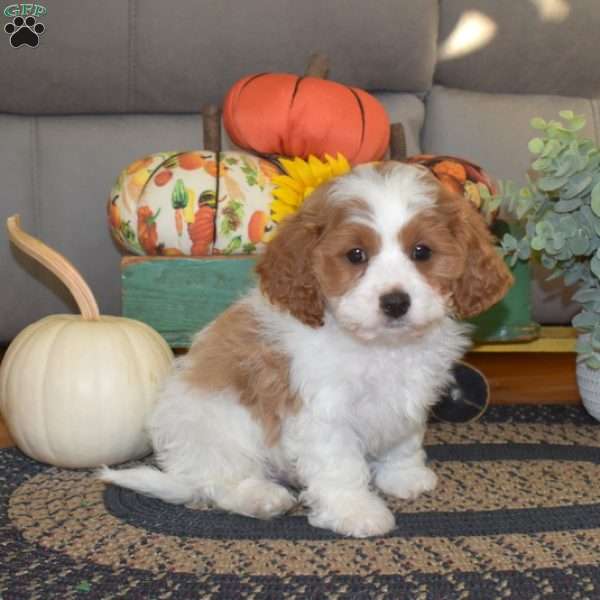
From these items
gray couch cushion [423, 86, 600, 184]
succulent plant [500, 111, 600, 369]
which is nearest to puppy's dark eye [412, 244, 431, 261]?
succulent plant [500, 111, 600, 369]

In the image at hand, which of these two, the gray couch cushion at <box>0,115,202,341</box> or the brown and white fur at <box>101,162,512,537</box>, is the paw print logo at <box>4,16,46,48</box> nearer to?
the gray couch cushion at <box>0,115,202,341</box>

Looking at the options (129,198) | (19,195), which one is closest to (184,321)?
(129,198)

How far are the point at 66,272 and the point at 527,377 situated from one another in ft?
6.44

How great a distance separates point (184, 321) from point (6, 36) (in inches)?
59.3

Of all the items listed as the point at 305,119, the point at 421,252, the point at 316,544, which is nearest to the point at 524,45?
the point at 305,119

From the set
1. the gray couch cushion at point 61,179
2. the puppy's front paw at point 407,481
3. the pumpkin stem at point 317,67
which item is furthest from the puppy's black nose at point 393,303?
the gray couch cushion at point 61,179

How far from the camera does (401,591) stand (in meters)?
1.82

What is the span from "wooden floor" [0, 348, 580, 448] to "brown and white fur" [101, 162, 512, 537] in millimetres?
915

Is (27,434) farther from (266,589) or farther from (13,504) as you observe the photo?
(266,589)

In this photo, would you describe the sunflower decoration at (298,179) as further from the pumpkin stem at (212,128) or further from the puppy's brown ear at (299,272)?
the puppy's brown ear at (299,272)

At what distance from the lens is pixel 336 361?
89.9 inches

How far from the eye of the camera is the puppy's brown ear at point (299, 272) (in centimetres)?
224

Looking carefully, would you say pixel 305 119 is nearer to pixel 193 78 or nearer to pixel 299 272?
pixel 193 78

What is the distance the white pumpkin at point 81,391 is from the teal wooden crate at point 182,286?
0.31 metres
